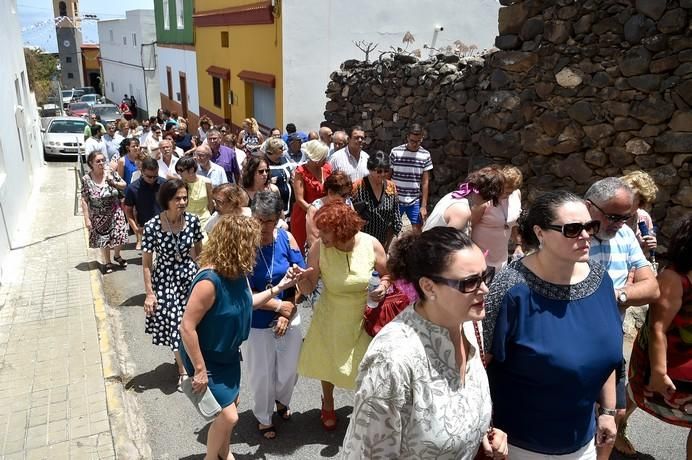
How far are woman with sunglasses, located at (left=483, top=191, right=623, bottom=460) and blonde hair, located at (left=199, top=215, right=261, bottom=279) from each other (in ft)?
4.47

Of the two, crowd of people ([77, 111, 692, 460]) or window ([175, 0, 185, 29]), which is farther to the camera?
window ([175, 0, 185, 29])

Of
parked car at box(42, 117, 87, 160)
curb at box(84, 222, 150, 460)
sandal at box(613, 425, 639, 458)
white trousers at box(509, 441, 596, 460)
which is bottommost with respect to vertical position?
parked car at box(42, 117, 87, 160)

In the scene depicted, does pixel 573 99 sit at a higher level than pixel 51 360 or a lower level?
higher

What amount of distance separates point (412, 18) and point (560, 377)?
39.8 feet

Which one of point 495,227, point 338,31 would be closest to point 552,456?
point 495,227

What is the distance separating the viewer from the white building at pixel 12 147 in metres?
8.62

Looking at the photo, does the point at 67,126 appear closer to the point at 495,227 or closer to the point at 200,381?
the point at 495,227

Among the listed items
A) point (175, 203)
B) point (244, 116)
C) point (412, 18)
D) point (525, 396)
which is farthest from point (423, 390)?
point (244, 116)

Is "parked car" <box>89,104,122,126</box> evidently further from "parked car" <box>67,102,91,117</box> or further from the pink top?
the pink top

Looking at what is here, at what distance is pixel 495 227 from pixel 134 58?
3142 centimetres

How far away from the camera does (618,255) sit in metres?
3.28

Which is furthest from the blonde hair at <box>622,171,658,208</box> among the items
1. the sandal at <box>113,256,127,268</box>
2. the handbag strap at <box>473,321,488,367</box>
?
the sandal at <box>113,256,127,268</box>

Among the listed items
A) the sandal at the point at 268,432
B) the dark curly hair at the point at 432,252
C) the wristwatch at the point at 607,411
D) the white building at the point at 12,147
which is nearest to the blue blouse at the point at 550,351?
the wristwatch at the point at 607,411

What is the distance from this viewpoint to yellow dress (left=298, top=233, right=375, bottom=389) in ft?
11.5
